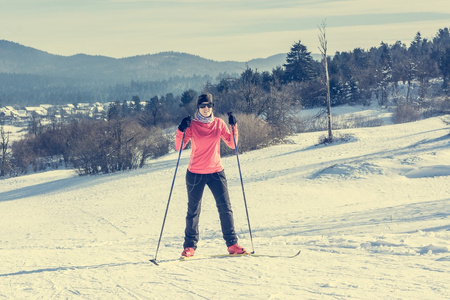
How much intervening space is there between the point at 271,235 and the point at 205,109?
4688 mm

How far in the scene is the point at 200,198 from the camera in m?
7.26

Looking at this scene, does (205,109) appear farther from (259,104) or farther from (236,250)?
(259,104)

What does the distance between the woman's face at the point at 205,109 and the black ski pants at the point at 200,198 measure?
2.82 ft

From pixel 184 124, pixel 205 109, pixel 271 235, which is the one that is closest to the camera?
pixel 184 124

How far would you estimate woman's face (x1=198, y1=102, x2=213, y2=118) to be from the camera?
7180 mm

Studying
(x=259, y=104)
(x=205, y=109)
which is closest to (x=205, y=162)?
(x=205, y=109)

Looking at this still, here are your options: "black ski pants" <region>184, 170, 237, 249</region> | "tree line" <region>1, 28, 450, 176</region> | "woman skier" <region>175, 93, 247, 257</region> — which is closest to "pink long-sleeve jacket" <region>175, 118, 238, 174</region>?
"woman skier" <region>175, 93, 247, 257</region>

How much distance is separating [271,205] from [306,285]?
12145 mm

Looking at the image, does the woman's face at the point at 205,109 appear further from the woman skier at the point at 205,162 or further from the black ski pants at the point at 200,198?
the black ski pants at the point at 200,198

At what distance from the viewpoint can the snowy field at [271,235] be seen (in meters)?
5.57

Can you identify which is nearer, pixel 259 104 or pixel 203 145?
pixel 203 145

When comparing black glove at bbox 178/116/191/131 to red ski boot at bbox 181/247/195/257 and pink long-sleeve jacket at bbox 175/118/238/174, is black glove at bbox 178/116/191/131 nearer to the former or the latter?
pink long-sleeve jacket at bbox 175/118/238/174

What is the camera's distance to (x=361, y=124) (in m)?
60.4

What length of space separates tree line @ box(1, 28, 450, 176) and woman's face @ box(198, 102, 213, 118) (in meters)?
29.5
